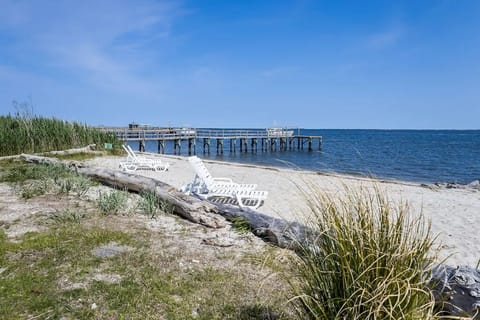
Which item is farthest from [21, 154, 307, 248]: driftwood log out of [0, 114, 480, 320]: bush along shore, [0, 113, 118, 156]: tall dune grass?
[0, 113, 118, 156]: tall dune grass

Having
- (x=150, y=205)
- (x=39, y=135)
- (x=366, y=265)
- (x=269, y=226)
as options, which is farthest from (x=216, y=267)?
(x=39, y=135)

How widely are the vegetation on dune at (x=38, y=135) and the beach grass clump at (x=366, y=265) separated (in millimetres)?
13694

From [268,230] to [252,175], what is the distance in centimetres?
790

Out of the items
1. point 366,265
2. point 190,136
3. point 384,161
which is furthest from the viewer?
point 190,136

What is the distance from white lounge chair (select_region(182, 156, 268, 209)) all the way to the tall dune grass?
8.93 metres

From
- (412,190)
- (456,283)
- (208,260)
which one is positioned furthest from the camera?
(412,190)

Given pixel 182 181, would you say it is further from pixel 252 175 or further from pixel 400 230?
pixel 400 230

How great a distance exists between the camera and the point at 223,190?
6.63m

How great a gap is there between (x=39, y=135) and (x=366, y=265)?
14.5m

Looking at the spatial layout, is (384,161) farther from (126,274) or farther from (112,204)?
(126,274)

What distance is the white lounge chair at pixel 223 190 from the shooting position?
20.9ft

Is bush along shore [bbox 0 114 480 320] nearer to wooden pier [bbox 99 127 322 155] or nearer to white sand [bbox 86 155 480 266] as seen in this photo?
white sand [bbox 86 155 480 266]

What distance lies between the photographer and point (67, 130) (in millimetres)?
14430

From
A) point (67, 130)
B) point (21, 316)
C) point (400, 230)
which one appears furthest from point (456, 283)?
point (67, 130)
